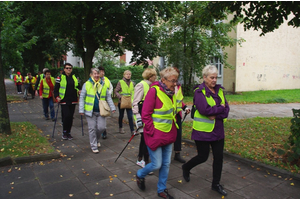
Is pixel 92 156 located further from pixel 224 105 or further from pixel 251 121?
pixel 251 121

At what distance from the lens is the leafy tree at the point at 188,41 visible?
58.7 ft

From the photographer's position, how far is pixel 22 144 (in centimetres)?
596

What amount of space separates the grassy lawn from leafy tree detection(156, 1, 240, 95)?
30.6 feet

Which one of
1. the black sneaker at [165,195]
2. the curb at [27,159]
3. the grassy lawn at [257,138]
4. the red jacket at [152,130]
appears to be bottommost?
the black sneaker at [165,195]

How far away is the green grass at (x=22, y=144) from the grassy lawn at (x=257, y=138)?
11.8 feet

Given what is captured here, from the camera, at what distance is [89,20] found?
1482 centimetres

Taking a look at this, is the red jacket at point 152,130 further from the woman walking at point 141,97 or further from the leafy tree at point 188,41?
the leafy tree at point 188,41

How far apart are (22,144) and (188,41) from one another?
1503 centimetres

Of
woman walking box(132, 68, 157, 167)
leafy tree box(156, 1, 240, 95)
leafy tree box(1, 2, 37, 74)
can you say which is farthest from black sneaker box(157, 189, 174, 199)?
leafy tree box(156, 1, 240, 95)

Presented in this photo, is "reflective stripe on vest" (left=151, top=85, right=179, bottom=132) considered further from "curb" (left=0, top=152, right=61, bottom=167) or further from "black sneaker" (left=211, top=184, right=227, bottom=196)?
"curb" (left=0, top=152, right=61, bottom=167)

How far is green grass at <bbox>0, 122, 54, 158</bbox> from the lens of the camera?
213 inches

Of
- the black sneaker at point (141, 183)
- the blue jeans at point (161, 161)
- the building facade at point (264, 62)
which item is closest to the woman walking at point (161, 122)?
the blue jeans at point (161, 161)

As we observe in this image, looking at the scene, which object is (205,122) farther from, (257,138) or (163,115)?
(257,138)

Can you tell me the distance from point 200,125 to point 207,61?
1690cm
